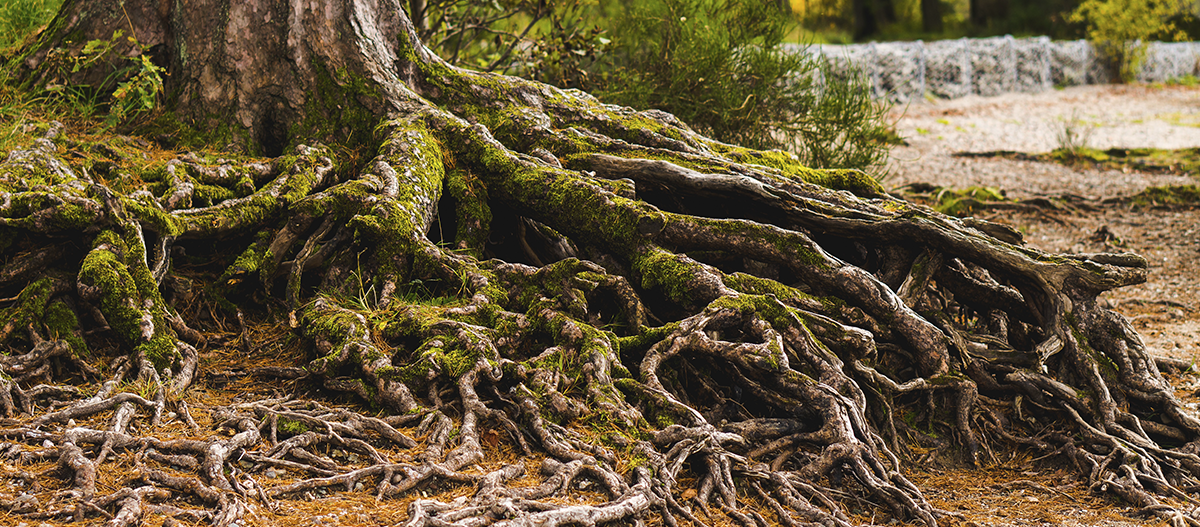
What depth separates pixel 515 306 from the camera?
538 centimetres

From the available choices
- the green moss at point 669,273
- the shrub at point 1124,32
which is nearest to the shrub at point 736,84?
the green moss at point 669,273

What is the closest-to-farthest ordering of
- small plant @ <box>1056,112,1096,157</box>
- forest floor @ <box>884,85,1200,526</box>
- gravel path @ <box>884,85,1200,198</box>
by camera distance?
forest floor @ <box>884,85,1200,526</box>
gravel path @ <box>884,85,1200,198</box>
small plant @ <box>1056,112,1096,157</box>

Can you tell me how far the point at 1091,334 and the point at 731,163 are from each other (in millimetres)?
2459

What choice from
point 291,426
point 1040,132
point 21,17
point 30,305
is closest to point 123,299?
point 30,305

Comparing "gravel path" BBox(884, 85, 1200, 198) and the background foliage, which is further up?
the background foliage

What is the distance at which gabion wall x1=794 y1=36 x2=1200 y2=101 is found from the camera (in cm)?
2355

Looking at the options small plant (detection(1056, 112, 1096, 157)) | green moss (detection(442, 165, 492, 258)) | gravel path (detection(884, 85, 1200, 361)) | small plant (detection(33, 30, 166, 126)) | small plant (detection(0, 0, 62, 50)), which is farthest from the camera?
small plant (detection(1056, 112, 1096, 157))

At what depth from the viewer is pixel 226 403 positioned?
468 cm

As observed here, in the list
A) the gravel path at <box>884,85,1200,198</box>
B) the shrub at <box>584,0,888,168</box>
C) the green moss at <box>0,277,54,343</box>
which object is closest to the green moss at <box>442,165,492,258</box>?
the green moss at <box>0,277,54,343</box>

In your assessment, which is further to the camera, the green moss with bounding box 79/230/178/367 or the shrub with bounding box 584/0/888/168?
the shrub with bounding box 584/0/888/168

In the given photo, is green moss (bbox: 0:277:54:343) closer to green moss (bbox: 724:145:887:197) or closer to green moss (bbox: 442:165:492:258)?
green moss (bbox: 442:165:492:258)

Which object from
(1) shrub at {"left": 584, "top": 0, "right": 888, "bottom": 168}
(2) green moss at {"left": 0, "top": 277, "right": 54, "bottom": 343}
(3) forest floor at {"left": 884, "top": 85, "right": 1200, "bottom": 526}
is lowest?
(3) forest floor at {"left": 884, "top": 85, "right": 1200, "bottom": 526}

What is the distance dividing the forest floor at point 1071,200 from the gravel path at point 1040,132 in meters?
0.03

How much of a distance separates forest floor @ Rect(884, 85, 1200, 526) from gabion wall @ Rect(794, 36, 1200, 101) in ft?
2.45
